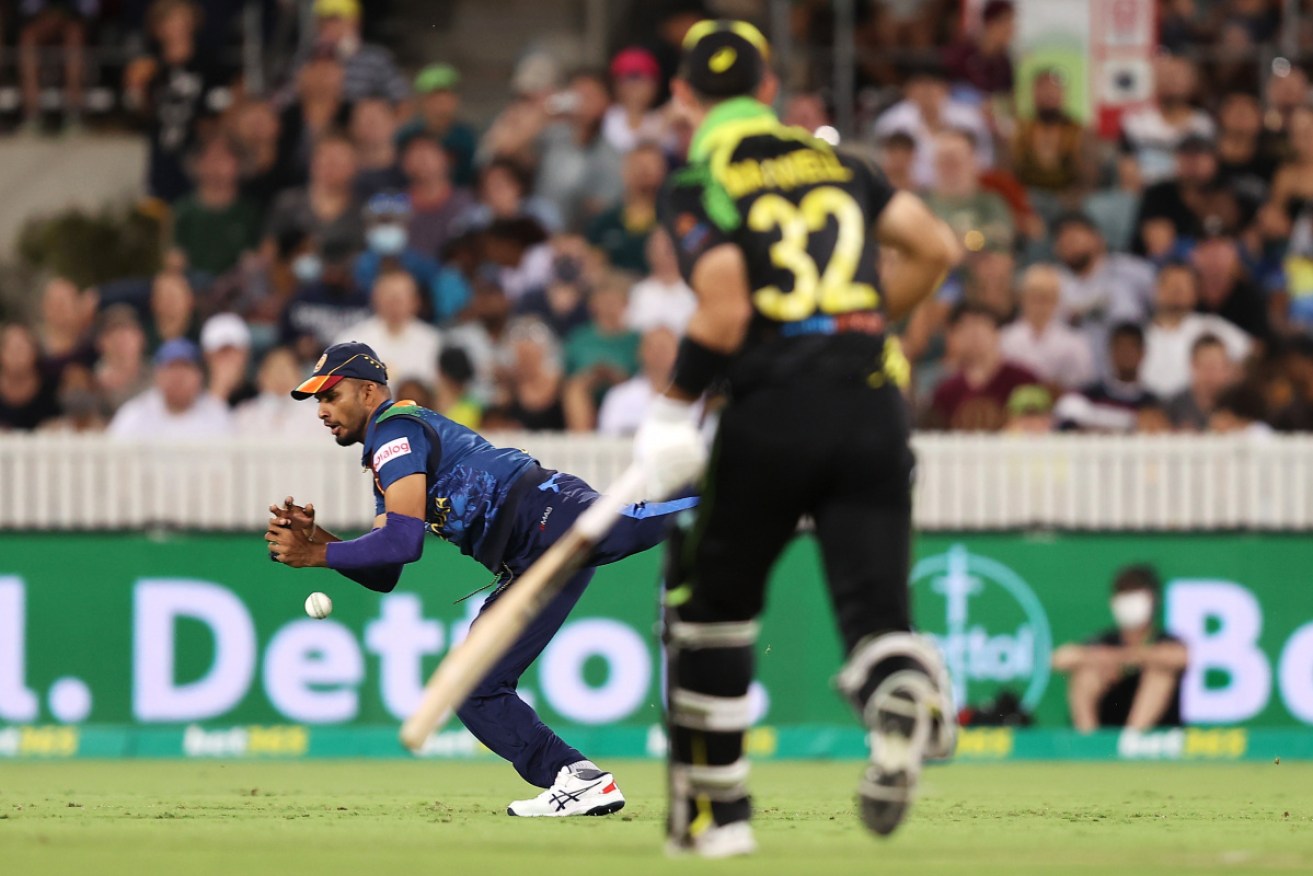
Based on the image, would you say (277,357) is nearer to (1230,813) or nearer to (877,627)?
(1230,813)

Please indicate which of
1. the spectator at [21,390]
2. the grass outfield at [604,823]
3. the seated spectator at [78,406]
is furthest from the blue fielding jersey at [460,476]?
the spectator at [21,390]

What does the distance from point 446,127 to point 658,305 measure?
8.89 ft

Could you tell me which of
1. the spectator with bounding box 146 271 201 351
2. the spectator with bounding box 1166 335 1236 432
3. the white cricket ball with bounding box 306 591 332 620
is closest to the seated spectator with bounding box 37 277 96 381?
the spectator with bounding box 146 271 201 351

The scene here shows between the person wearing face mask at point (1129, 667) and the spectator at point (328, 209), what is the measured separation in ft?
20.0

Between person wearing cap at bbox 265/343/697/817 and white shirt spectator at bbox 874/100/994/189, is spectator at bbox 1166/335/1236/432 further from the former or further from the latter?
person wearing cap at bbox 265/343/697/817

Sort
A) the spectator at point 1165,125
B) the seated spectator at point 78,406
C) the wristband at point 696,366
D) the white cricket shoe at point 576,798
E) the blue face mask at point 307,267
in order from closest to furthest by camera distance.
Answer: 1. the wristband at point 696,366
2. the white cricket shoe at point 576,798
3. the seated spectator at point 78,406
4. the blue face mask at point 307,267
5. the spectator at point 1165,125

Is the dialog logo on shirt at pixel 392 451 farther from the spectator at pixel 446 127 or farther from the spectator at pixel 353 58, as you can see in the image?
the spectator at pixel 353 58

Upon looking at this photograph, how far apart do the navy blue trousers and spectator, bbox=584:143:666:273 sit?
24.3 ft

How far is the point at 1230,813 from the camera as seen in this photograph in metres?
9.72

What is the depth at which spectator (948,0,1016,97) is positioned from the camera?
18.6 meters

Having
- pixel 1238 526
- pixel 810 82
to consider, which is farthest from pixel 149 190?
pixel 1238 526

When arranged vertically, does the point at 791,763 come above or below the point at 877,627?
below

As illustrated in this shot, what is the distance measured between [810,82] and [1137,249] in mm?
3155

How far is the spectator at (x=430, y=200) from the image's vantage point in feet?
56.1
